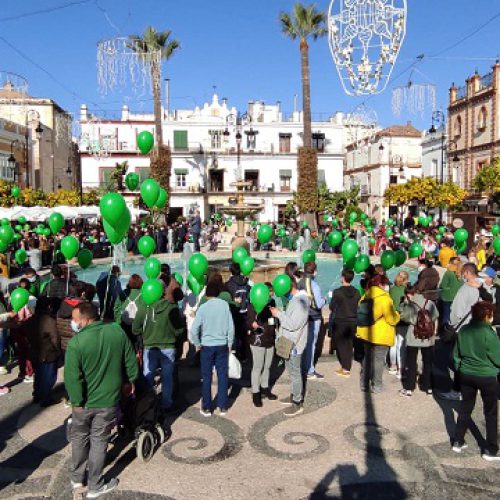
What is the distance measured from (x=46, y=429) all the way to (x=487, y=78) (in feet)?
121

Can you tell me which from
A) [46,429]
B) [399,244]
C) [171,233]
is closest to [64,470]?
[46,429]

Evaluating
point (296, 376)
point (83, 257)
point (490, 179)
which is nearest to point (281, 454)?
point (296, 376)

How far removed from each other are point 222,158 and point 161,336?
42.8 metres

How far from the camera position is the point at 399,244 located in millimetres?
15914

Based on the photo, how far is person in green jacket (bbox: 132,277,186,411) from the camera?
5383 mm

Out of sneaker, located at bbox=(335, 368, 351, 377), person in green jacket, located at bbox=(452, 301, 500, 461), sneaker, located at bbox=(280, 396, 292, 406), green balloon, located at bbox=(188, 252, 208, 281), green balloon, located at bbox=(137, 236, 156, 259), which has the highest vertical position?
green balloon, located at bbox=(137, 236, 156, 259)

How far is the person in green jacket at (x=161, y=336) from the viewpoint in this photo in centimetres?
538

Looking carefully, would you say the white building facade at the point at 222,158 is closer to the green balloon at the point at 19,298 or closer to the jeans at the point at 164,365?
the green balloon at the point at 19,298

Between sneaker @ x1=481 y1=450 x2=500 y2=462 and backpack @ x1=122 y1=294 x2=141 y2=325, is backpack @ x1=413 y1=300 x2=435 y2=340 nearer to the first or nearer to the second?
sneaker @ x1=481 y1=450 x2=500 y2=462

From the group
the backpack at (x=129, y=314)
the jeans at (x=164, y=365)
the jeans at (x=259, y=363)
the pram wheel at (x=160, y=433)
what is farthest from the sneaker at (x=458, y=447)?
the backpack at (x=129, y=314)

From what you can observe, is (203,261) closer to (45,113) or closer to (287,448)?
(287,448)

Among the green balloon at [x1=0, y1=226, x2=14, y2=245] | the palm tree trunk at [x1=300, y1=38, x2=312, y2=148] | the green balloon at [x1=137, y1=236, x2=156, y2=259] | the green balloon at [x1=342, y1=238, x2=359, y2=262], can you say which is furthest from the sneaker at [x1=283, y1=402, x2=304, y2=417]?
the palm tree trunk at [x1=300, y1=38, x2=312, y2=148]

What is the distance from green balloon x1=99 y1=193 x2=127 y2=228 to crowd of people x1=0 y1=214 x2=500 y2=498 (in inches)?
32.9

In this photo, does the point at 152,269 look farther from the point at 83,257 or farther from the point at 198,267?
the point at 83,257
